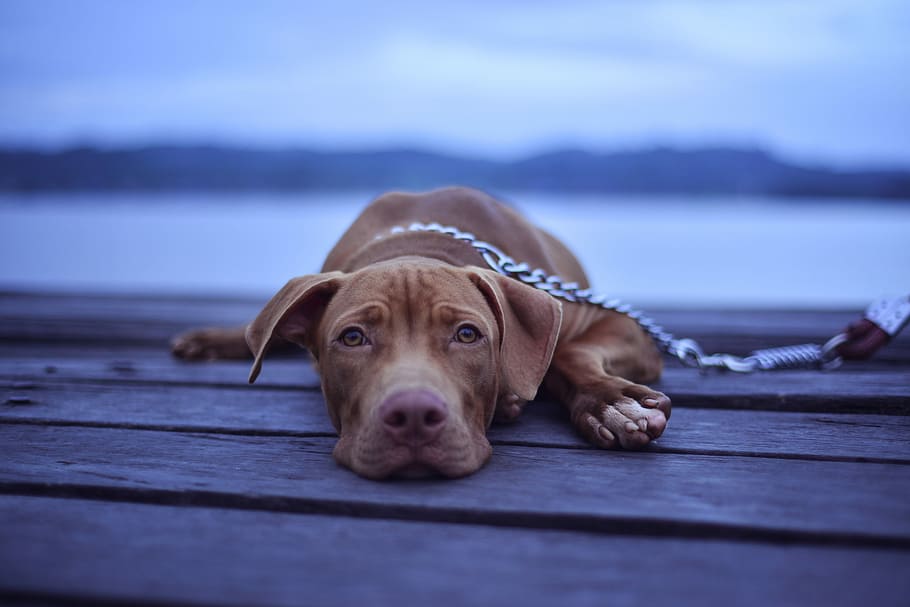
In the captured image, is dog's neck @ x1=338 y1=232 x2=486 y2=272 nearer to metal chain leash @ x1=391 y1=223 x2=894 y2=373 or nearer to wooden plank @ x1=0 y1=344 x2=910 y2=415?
metal chain leash @ x1=391 y1=223 x2=894 y2=373

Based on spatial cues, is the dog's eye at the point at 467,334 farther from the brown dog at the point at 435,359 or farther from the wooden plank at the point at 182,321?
the wooden plank at the point at 182,321

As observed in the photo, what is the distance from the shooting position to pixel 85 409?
10.4ft

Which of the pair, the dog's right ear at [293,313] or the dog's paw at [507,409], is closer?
the dog's right ear at [293,313]

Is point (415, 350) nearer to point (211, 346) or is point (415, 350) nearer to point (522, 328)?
point (522, 328)

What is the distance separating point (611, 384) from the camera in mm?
2906

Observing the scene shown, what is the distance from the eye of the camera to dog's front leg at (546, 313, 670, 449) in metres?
2.59

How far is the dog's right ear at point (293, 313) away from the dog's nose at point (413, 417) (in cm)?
65

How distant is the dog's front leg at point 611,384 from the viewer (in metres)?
2.59

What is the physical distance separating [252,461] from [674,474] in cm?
125

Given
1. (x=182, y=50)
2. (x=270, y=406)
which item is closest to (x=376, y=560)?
(x=270, y=406)

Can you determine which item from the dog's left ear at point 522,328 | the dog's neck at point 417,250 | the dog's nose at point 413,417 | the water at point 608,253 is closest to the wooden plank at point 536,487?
the dog's nose at point 413,417

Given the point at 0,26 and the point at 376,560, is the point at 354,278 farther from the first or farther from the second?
the point at 0,26

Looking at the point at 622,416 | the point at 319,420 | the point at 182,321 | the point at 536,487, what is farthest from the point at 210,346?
the point at 536,487

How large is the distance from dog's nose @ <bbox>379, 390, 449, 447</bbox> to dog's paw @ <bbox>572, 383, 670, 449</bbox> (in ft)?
2.04
